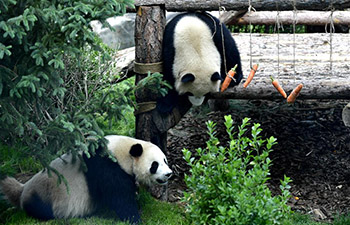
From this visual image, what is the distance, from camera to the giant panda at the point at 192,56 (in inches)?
196

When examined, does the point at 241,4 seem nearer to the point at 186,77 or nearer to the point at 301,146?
the point at 186,77

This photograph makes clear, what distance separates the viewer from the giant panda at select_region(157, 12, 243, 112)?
4973 millimetres

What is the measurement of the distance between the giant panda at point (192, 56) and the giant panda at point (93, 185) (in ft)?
2.46

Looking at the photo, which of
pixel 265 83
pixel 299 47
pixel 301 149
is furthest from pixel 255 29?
pixel 265 83

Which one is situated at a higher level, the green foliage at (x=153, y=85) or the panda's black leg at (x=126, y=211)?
the green foliage at (x=153, y=85)

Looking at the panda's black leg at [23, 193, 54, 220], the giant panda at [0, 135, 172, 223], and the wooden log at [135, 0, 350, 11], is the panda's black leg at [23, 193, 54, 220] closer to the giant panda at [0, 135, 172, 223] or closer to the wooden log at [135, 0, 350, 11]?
the giant panda at [0, 135, 172, 223]

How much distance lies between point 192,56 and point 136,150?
4.06 ft

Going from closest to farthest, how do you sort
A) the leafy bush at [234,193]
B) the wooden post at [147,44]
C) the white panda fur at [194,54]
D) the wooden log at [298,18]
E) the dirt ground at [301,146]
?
the leafy bush at [234,193], the wooden post at [147,44], the white panda fur at [194,54], the dirt ground at [301,146], the wooden log at [298,18]

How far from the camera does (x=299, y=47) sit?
7.18m

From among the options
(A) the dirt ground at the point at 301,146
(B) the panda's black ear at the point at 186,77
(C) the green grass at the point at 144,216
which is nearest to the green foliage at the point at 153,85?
(B) the panda's black ear at the point at 186,77

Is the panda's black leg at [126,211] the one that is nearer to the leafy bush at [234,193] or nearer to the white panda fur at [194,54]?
the leafy bush at [234,193]

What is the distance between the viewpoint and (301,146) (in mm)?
6457

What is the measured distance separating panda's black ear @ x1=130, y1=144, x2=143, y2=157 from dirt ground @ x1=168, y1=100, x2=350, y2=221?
36.8 inches

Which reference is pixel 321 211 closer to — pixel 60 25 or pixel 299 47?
pixel 299 47
